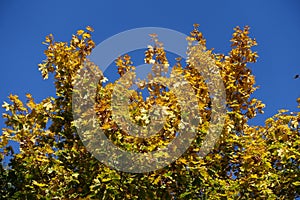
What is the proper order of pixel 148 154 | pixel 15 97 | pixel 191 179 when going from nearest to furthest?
pixel 148 154
pixel 191 179
pixel 15 97

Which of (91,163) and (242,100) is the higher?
(242,100)

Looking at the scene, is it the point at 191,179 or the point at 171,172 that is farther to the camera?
the point at 191,179

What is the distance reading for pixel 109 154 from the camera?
7316mm

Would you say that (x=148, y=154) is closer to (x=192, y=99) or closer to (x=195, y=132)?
(x=195, y=132)

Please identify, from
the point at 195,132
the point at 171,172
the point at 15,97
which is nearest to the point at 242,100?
the point at 195,132

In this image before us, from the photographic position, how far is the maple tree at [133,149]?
727 centimetres

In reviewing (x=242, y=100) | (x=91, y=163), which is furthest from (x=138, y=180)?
(x=242, y=100)

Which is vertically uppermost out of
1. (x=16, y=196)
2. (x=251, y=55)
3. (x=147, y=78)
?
(x=251, y=55)

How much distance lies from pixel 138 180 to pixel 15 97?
3014mm

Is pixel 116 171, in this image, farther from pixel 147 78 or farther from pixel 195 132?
pixel 147 78

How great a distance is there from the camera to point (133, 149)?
7227 mm

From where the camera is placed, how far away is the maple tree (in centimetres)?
727

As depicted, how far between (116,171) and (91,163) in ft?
1.68

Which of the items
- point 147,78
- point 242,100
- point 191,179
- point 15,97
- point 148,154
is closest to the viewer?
point 148,154
